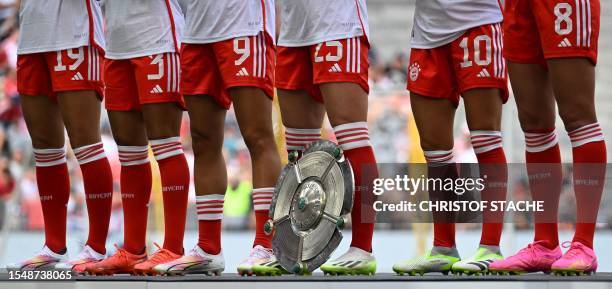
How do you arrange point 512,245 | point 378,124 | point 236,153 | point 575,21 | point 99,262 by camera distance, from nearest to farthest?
1. point 575,21
2. point 99,262
3. point 512,245
4. point 378,124
5. point 236,153

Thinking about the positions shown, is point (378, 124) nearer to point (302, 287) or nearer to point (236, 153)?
point (236, 153)

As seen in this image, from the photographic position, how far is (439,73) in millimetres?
4348

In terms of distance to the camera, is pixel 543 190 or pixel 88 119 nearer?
pixel 543 190

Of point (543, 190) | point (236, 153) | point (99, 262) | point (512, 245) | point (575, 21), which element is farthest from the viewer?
point (236, 153)

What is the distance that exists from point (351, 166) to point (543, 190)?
0.84 m

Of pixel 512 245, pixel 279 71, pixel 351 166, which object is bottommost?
pixel 512 245

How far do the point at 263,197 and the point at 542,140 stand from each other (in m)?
1.24

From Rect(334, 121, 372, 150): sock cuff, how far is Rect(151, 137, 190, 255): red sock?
0.79 m

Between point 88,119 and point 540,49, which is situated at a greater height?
point 540,49

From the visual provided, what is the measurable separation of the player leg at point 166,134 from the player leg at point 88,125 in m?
0.34

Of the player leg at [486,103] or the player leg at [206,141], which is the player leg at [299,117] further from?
the player leg at [486,103]

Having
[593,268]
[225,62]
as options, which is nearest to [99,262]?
[225,62]

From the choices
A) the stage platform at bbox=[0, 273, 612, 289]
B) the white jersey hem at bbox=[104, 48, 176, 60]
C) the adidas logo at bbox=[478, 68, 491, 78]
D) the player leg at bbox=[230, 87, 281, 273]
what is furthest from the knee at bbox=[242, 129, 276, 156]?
the adidas logo at bbox=[478, 68, 491, 78]

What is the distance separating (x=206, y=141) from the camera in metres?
4.54
